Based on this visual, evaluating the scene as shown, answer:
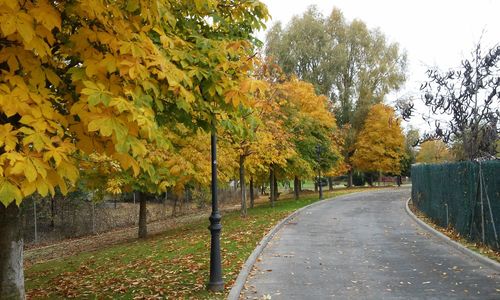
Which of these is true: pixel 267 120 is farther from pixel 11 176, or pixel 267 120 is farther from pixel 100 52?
pixel 11 176

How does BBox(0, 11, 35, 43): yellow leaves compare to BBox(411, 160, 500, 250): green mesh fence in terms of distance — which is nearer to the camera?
BBox(0, 11, 35, 43): yellow leaves

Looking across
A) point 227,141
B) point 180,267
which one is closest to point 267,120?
point 227,141

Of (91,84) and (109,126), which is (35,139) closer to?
(109,126)

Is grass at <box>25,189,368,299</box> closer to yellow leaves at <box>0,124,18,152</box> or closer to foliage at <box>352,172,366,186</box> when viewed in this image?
yellow leaves at <box>0,124,18,152</box>

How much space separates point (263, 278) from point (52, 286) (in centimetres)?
488

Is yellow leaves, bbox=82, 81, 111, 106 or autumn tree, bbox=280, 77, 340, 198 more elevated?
autumn tree, bbox=280, 77, 340, 198

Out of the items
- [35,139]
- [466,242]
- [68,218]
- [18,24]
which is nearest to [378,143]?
[68,218]

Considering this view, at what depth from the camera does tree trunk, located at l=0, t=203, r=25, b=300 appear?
20.1ft

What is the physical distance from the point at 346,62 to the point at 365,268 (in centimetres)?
3569

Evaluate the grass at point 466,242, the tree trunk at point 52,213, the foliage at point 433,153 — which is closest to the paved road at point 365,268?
the grass at point 466,242

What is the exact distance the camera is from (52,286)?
1051cm

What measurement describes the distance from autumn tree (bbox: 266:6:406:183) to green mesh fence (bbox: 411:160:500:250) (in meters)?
25.3

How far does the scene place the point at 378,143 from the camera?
4647 cm

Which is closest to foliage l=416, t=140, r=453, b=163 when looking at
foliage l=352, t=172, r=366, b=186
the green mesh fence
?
foliage l=352, t=172, r=366, b=186
